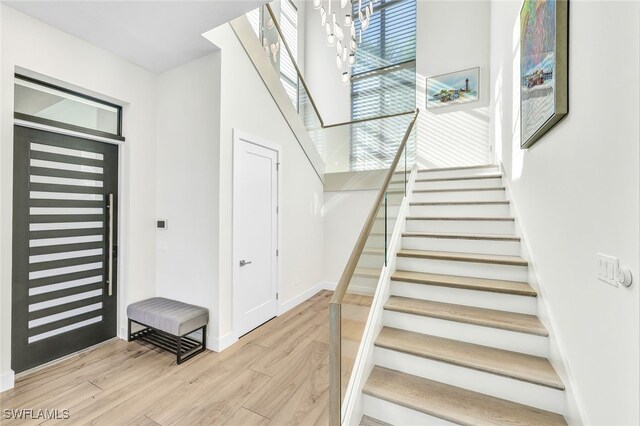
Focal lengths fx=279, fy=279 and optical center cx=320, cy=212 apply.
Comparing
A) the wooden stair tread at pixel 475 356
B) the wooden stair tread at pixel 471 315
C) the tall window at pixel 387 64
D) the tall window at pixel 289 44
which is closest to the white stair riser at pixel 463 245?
the wooden stair tread at pixel 471 315

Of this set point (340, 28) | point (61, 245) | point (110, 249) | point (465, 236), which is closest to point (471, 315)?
point (465, 236)

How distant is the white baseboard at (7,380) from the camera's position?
225 centimetres

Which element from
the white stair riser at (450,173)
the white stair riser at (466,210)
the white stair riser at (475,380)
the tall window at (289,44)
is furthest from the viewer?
the white stair riser at (450,173)

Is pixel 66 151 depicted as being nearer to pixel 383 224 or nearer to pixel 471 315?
pixel 383 224

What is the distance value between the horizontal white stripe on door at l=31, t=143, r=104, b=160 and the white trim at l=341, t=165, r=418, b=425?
3.26 meters

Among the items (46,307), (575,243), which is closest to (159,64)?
(46,307)

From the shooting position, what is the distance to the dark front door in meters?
2.48

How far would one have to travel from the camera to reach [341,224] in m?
5.14

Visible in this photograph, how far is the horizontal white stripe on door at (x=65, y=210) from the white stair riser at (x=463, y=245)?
343cm

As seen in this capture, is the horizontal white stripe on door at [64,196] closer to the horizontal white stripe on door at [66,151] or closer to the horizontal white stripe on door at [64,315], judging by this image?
the horizontal white stripe on door at [66,151]

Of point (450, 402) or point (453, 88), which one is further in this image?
point (453, 88)

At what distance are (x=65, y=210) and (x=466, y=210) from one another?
4365 millimetres

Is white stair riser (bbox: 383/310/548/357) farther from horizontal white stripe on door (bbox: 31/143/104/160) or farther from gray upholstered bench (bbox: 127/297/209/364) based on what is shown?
horizontal white stripe on door (bbox: 31/143/104/160)

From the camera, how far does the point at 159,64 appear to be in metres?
3.26
